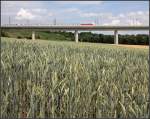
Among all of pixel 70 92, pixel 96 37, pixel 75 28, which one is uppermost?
pixel 75 28

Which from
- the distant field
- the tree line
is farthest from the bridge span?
the distant field

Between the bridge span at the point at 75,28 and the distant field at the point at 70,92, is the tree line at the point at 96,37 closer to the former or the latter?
the bridge span at the point at 75,28

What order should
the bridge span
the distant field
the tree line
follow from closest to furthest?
the distant field < the tree line < the bridge span

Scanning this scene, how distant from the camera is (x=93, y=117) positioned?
3789 mm

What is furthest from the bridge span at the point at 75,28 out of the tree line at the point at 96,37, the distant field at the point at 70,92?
the distant field at the point at 70,92

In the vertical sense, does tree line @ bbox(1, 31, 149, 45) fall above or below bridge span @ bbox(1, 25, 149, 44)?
below

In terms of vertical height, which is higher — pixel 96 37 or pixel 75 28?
pixel 75 28

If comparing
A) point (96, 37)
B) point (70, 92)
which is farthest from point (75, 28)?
point (70, 92)

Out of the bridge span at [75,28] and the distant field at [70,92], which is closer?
the distant field at [70,92]

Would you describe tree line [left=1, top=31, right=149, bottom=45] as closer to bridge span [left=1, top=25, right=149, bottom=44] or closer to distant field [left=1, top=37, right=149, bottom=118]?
bridge span [left=1, top=25, right=149, bottom=44]

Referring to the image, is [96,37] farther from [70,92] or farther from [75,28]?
[70,92]

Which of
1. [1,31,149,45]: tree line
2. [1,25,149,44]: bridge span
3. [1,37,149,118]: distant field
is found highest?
[1,25,149,44]: bridge span

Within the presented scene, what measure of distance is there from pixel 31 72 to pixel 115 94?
119 cm

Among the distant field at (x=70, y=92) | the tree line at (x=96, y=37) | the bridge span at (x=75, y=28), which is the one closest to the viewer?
the distant field at (x=70, y=92)
